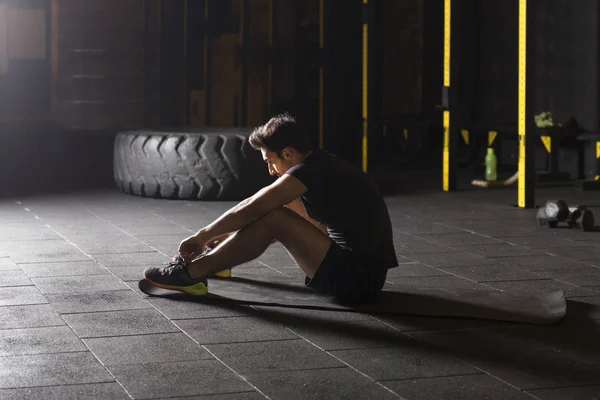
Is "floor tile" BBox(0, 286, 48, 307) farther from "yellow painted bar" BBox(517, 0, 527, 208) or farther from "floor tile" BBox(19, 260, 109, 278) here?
"yellow painted bar" BBox(517, 0, 527, 208)

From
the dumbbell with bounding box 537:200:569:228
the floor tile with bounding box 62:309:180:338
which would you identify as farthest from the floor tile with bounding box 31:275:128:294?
the dumbbell with bounding box 537:200:569:228

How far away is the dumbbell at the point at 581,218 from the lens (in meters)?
6.76

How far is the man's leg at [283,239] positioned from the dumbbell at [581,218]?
3034 mm

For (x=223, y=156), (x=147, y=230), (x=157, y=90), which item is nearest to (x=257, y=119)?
(x=157, y=90)

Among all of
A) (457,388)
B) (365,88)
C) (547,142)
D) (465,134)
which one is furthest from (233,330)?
(465,134)

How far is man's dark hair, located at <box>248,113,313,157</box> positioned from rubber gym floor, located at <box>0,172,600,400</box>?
0.73 meters

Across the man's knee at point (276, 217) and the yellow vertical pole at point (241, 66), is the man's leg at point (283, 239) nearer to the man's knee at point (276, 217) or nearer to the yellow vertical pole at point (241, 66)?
the man's knee at point (276, 217)

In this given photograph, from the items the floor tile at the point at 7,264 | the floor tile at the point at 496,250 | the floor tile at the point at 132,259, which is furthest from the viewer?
the floor tile at the point at 496,250

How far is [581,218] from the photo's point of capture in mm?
6762

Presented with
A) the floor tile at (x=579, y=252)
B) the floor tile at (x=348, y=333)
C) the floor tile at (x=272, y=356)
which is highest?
the floor tile at (x=579, y=252)

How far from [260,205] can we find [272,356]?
0.85 meters

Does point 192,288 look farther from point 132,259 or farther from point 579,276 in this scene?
point 579,276

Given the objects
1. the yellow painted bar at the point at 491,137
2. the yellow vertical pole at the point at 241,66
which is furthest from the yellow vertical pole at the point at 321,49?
the yellow painted bar at the point at 491,137

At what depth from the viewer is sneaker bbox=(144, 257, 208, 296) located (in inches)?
179
